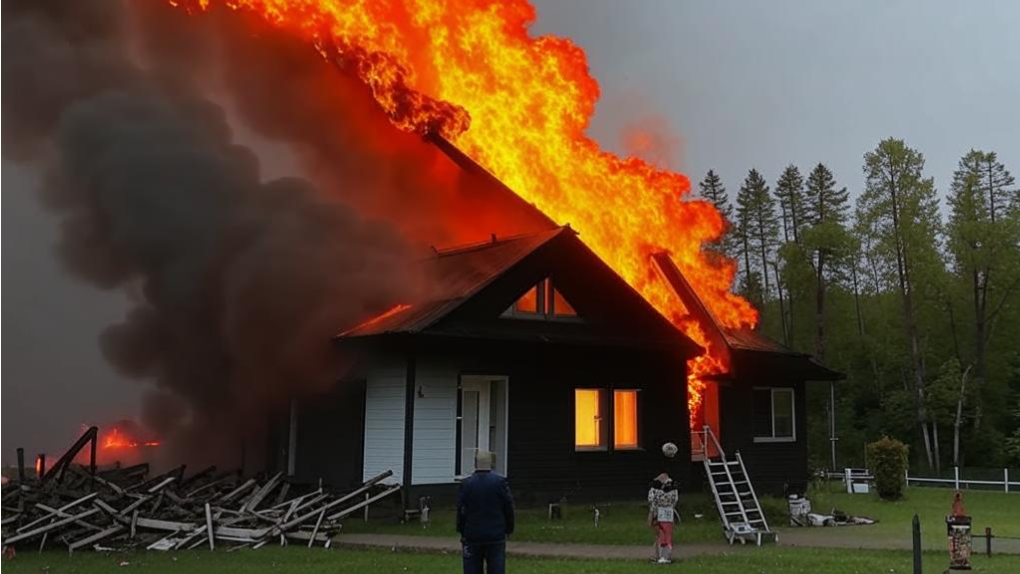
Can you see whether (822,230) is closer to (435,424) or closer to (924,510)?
(924,510)

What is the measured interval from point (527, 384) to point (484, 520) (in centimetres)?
1062

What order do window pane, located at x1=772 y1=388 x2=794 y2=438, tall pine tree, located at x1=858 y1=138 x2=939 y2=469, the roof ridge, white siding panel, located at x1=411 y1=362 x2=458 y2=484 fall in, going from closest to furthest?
1. white siding panel, located at x1=411 y1=362 x2=458 y2=484
2. the roof ridge
3. window pane, located at x1=772 y1=388 x2=794 y2=438
4. tall pine tree, located at x1=858 y1=138 x2=939 y2=469

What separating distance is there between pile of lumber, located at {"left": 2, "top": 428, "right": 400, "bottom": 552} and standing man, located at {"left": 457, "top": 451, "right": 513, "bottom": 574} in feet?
21.3

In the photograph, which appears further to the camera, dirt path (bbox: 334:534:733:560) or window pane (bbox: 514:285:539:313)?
window pane (bbox: 514:285:539:313)

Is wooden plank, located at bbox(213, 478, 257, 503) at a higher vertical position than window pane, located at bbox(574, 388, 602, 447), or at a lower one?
lower

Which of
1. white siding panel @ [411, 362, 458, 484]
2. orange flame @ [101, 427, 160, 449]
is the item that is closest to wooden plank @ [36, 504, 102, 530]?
white siding panel @ [411, 362, 458, 484]

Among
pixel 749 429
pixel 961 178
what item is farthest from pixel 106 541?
pixel 961 178

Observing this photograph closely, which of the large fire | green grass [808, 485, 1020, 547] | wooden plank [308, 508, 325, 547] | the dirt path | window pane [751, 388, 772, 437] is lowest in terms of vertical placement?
green grass [808, 485, 1020, 547]

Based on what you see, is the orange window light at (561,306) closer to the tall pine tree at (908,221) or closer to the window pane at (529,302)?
the window pane at (529,302)

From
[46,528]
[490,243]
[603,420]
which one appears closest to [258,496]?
[46,528]

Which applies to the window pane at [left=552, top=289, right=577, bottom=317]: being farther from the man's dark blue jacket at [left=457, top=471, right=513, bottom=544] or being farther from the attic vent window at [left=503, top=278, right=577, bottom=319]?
the man's dark blue jacket at [left=457, top=471, right=513, bottom=544]

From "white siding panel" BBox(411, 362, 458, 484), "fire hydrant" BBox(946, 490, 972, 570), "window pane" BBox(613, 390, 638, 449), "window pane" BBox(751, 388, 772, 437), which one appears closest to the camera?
"fire hydrant" BBox(946, 490, 972, 570)

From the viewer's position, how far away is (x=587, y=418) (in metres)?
20.2

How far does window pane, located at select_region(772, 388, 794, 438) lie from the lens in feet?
77.9
